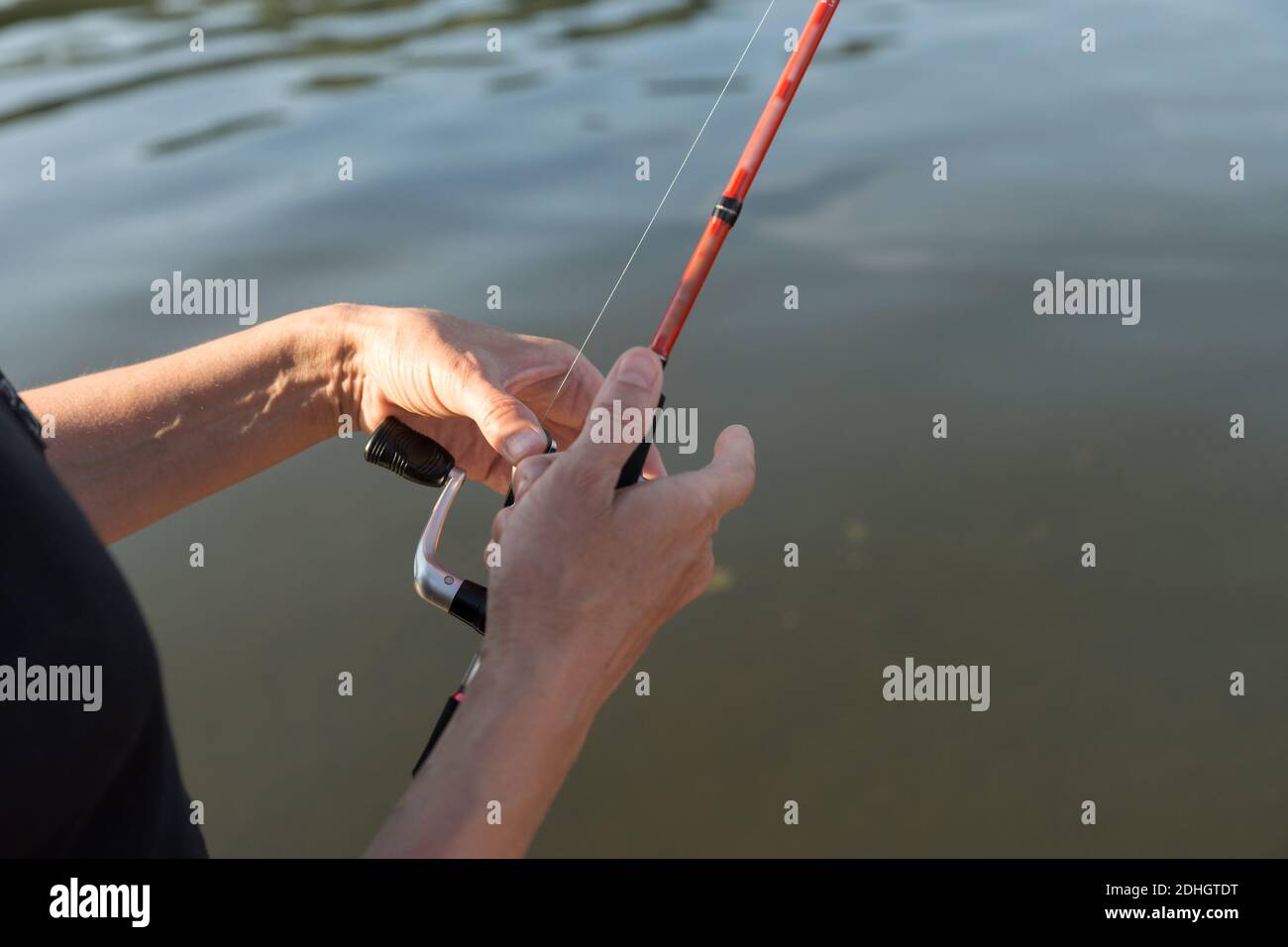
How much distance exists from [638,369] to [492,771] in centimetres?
45

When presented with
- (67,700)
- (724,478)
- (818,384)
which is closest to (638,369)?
(724,478)

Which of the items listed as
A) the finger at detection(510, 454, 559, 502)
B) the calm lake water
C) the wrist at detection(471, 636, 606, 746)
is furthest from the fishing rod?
the calm lake water

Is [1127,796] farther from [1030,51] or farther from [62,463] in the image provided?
[1030,51]

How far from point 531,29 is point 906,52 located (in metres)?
1.81

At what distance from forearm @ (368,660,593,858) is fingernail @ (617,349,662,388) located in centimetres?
33

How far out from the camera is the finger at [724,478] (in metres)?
1.30

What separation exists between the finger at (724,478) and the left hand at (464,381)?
0.18 m

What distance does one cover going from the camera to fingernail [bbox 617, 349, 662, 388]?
1.26 m

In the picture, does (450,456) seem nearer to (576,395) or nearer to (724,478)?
(576,395)

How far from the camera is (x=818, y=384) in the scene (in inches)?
113

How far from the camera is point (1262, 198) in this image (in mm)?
3416

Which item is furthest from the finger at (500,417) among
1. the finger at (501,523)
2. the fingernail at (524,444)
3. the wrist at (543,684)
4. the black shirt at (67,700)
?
the black shirt at (67,700)

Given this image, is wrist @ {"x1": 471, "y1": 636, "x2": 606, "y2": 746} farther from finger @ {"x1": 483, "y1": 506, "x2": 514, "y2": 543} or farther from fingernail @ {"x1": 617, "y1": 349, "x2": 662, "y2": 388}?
fingernail @ {"x1": 617, "y1": 349, "x2": 662, "y2": 388}

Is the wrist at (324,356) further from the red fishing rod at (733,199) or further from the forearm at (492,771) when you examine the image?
the forearm at (492,771)
